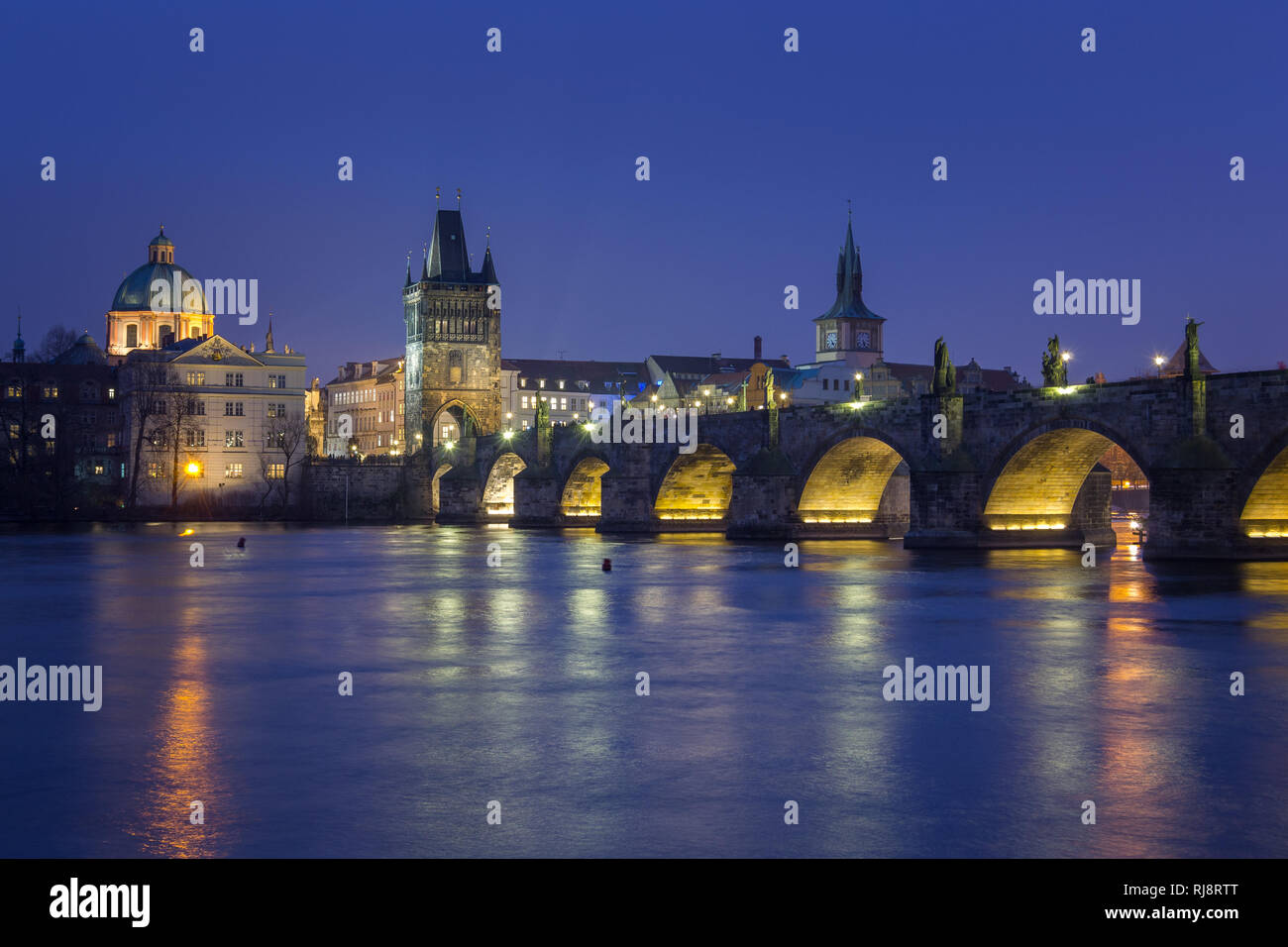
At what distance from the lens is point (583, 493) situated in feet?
300

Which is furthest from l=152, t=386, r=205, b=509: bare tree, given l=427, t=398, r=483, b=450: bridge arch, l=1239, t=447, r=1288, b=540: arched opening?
l=1239, t=447, r=1288, b=540: arched opening

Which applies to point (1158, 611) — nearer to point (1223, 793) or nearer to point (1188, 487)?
point (1188, 487)

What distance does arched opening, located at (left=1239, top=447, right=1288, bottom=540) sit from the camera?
3959 centimetres

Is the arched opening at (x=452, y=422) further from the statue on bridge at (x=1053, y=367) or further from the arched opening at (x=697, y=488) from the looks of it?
the statue on bridge at (x=1053, y=367)

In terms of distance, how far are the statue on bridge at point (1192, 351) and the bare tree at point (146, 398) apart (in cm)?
8178

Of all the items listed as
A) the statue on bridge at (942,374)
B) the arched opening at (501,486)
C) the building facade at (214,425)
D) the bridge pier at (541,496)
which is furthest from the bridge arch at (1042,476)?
the building facade at (214,425)

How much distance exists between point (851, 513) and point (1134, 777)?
2227 inches

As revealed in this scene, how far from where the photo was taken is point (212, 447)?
110m

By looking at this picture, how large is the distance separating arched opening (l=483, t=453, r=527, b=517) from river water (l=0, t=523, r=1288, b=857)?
75.1 m

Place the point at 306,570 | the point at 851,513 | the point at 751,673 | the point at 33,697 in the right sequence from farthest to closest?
the point at 851,513 → the point at 306,570 → the point at 751,673 → the point at 33,697

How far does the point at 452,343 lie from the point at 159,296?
30561mm

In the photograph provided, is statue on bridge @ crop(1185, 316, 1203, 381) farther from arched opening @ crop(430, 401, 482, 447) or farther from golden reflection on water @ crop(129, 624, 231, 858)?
arched opening @ crop(430, 401, 482, 447)

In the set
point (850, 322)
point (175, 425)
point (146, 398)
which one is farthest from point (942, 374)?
point (850, 322)
